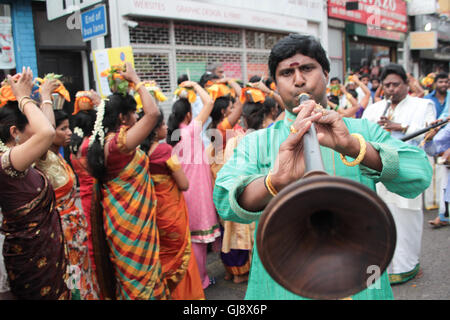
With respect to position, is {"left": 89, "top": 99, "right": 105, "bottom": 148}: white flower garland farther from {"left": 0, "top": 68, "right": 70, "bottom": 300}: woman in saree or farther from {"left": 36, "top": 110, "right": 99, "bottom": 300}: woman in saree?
{"left": 0, "top": 68, "right": 70, "bottom": 300}: woman in saree

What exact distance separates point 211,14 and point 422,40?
12.9 m

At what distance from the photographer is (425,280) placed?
13.2ft

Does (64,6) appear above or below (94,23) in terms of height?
above

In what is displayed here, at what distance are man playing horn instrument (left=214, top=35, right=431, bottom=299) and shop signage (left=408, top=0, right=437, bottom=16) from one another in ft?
57.5

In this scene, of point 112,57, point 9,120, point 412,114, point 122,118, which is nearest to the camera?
point 9,120

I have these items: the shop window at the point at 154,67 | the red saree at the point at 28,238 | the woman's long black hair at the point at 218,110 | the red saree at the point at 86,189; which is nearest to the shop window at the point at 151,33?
the shop window at the point at 154,67

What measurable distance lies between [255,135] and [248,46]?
30.2 ft

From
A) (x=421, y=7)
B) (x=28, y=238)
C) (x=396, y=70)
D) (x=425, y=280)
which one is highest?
(x=421, y=7)

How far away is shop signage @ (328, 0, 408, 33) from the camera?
44.7 ft

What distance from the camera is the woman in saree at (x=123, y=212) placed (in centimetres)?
311

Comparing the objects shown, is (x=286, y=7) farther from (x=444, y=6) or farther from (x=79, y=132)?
(x=444, y=6)

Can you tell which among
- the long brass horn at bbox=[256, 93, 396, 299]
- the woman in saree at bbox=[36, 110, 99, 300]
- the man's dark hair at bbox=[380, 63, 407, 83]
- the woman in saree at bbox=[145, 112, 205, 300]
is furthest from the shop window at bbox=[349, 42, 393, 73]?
the long brass horn at bbox=[256, 93, 396, 299]

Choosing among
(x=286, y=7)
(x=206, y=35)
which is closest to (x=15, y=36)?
(x=206, y=35)
